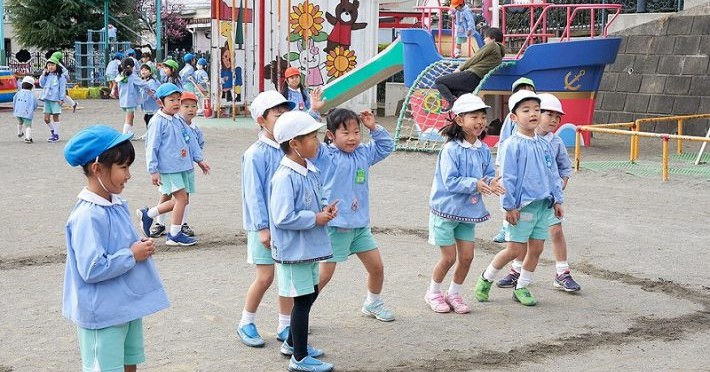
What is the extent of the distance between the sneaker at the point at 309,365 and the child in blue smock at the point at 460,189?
152 centimetres

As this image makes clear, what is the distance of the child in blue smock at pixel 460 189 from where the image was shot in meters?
6.72

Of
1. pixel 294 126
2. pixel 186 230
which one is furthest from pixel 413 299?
pixel 186 230

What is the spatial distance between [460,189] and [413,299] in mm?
1027

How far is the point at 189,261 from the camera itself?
8.52 meters

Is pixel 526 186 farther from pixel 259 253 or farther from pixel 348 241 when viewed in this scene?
pixel 259 253

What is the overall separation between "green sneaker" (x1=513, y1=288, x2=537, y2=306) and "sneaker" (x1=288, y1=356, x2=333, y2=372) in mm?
2036

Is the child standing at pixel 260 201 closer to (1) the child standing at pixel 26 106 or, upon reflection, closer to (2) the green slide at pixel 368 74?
(1) the child standing at pixel 26 106

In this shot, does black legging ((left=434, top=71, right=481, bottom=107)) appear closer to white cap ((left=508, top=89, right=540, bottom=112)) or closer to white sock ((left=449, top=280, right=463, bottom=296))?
white cap ((left=508, top=89, right=540, bottom=112))

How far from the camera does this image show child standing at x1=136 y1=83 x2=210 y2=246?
9172 millimetres

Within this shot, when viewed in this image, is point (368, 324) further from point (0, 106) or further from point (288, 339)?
point (0, 106)

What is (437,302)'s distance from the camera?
693 cm

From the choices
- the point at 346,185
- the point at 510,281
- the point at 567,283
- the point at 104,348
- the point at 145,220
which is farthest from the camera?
the point at 145,220

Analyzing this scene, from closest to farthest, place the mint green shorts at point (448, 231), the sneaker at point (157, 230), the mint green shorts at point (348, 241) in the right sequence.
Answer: the mint green shorts at point (348, 241) → the mint green shorts at point (448, 231) → the sneaker at point (157, 230)

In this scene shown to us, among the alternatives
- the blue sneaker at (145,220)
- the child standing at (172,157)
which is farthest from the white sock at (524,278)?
the blue sneaker at (145,220)
